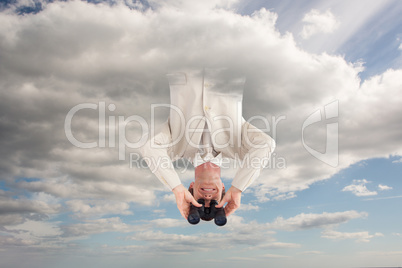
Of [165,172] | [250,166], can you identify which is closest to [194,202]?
[165,172]

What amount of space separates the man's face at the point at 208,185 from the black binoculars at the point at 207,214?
4.4 inches

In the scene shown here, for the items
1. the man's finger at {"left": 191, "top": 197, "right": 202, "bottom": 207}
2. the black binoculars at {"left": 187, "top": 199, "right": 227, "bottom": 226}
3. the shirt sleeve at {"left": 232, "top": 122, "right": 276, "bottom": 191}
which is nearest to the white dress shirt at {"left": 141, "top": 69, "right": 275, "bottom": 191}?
the shirt sleeve at {"left": 232, "top": 122, "right": 276, "bottom": 191}

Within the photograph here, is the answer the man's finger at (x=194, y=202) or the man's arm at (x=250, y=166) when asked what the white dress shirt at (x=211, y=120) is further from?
the man's finger at (x=194, y=202)

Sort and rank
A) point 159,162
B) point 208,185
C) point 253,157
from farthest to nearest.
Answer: point 208,185 < point 253,157 < point 159,162

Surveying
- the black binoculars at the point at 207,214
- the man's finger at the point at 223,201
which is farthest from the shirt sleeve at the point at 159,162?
the man's finger at the point at 223,201

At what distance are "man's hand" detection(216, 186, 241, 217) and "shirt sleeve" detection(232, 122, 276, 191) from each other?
129 mm

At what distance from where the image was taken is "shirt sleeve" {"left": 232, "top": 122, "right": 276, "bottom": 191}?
742 centimetres

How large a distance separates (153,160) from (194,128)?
1.19 metres

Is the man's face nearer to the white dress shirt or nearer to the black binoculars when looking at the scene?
the black binoculars

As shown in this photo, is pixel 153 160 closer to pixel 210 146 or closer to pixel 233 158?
pixel 210 146

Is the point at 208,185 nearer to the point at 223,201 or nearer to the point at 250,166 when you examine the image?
the point at 223,201

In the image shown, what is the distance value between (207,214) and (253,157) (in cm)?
161

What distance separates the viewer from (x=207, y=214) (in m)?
7.79

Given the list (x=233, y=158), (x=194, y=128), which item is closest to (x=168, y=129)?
(x=194, y=128)
